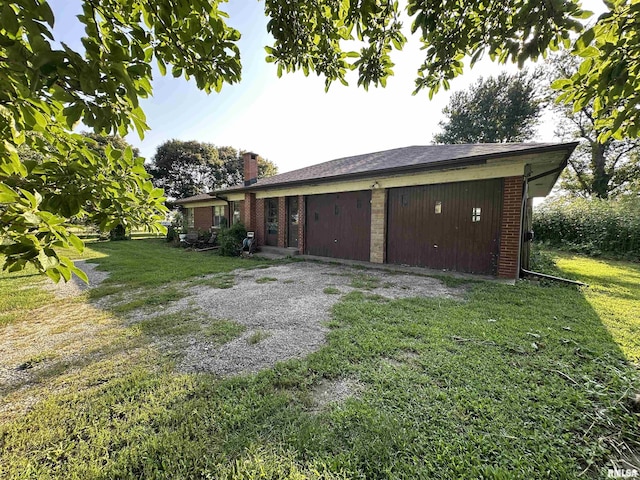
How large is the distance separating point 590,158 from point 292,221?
2666 cm

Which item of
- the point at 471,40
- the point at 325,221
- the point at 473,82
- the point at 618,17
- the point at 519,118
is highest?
the point at 473,82

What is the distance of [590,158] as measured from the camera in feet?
70.0

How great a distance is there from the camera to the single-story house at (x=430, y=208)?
5.76 metres

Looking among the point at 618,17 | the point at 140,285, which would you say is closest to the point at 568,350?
the point at 618,17

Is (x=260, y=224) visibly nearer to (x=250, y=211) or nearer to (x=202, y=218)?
(x=250, y=211)

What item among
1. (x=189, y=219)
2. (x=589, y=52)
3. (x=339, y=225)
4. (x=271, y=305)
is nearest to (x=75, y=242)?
(x=589, y=52)

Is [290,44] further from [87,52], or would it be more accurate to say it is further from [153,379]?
[153,379]

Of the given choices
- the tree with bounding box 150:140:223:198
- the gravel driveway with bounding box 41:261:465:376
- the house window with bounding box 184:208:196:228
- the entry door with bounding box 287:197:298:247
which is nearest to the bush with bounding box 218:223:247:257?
the entry door with bounding box 287:197:298:247

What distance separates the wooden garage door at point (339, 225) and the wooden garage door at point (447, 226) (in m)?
0.91

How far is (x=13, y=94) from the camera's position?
109 cm

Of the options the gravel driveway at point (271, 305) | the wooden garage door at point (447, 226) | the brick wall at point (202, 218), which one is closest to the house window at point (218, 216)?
the brick wall at point (202, 218)

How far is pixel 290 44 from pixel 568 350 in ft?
13.4

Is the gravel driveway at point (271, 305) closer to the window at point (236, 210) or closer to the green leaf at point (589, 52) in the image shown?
the green leaf at point (589, 52)

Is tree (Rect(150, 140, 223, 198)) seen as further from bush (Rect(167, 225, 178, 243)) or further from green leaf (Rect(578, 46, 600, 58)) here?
green leaf (Rect(578, 46, 600, 58))
